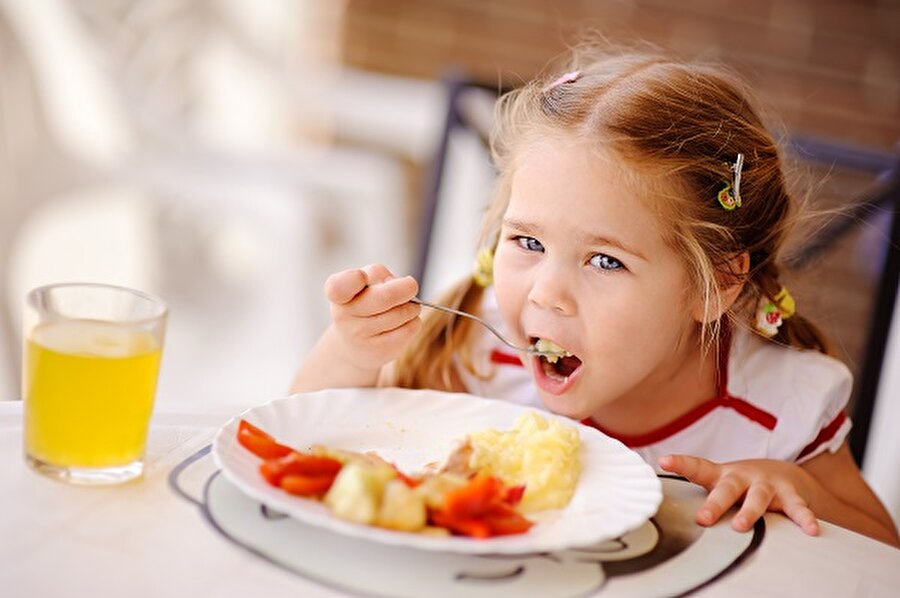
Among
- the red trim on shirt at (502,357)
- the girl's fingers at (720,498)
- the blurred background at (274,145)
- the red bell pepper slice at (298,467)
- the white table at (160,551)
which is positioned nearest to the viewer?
the white table at (160,551)

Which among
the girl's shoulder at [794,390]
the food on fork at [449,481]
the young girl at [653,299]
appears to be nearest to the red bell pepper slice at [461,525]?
the food on fork at [449,481]

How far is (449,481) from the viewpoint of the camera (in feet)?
2.66

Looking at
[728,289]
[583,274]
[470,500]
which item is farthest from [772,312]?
[470,500]

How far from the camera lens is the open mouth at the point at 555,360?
1126mm

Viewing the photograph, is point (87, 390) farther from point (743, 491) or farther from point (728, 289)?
point (728, 289)

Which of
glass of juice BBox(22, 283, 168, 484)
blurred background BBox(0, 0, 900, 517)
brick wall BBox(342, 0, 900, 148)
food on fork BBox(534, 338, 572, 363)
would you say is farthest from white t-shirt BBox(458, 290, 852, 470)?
brick wall BBox(342, 0, 900, 148)

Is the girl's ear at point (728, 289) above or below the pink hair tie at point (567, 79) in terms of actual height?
below

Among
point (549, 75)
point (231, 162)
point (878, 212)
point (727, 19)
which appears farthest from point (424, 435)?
point (727, 19)

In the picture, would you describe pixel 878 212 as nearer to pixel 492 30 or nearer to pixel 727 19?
pixel 727 19

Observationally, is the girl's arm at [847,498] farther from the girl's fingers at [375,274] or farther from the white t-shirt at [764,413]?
the girl's fingers at [375,274]

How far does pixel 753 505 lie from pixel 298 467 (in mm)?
372

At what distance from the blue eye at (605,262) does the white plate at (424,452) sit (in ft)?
0.58

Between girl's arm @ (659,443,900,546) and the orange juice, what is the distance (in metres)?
0.43

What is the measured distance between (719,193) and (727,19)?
2.05 m
